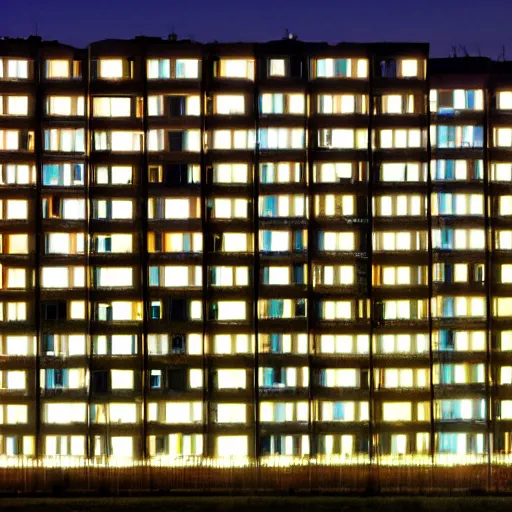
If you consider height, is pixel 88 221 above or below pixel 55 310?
above

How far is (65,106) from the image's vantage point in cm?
6531

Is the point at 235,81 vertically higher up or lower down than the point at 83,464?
higher up

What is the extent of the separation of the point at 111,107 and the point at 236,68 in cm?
820

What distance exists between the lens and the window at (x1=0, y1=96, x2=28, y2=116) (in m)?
64.9

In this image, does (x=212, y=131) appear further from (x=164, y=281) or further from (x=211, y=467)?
(x=211, y=467)

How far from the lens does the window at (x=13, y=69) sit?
213 feet

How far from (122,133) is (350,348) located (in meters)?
19.6

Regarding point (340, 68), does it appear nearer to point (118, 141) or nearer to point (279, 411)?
point (118, 141)

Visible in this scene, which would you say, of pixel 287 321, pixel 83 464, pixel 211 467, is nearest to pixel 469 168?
pixel 287 321

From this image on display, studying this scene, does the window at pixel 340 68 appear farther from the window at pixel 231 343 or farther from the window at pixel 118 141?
the window at pixel 231 343

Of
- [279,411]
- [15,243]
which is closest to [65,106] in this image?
[15,243]

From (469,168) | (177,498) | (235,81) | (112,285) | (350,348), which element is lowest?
(177,498)

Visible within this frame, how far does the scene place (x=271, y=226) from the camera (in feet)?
214

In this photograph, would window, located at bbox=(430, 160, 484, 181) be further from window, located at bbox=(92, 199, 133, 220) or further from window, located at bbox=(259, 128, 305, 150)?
window, located at bbox=(92, 199, 133, 220)
